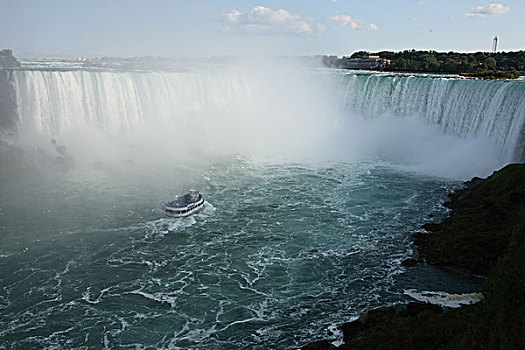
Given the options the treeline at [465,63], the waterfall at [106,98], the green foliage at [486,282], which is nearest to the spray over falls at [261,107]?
the waterfall at [106,98]

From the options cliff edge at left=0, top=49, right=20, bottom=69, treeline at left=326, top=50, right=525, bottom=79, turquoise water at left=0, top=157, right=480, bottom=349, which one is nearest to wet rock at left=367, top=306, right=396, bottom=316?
turquoise water at left=0, top=157, right=480, bottom=349

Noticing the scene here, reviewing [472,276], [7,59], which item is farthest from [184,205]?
[7,59]

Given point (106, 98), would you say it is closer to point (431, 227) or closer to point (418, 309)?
point (431, 227)

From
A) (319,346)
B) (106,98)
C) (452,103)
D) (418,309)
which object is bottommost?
(319,346)

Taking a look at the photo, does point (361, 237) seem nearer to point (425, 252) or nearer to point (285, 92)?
point (425, 252)

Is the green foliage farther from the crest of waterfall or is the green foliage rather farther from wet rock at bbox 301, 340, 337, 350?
the crest of waterfall

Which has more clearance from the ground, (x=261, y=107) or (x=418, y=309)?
(x=261, y=107)

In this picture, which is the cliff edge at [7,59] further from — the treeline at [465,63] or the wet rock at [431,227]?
the treeline at [465,63]
